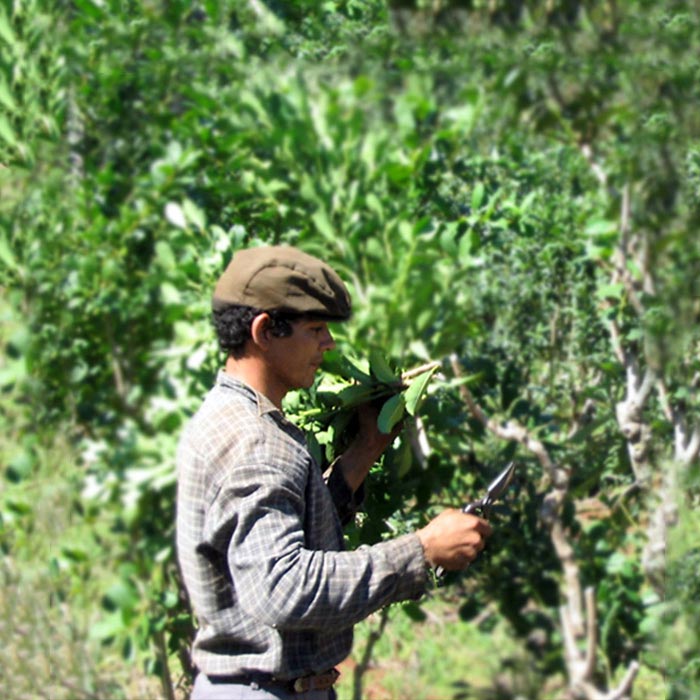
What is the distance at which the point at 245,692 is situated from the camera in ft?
4.65

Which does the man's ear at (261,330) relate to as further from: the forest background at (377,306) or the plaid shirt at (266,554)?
the forest background at (377,306)

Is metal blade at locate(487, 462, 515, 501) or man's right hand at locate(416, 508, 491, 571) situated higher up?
metal blade at locate(487, 462, 515, 501)

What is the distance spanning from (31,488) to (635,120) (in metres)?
2.14


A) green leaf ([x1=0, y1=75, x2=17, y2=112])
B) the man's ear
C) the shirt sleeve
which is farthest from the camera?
green leaf ([x1=0, y1=75, x2=17, y2=112])

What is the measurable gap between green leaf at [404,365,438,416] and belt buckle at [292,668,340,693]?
387 millimetres

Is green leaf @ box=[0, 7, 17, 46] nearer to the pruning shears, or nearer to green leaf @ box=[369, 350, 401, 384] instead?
green leaf @ box=[369, 350, 401, 384]

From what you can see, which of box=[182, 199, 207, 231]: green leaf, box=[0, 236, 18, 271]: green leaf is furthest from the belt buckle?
box=[0, 236, 18, 271]: green leaf

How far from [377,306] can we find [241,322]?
1.32 metres

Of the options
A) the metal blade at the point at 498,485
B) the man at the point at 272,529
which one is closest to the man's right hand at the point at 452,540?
the man at the point at 272,529

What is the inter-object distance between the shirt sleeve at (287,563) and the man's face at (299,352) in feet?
0.47

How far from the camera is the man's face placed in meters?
1.42

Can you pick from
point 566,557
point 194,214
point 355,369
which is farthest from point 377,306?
point 355,369

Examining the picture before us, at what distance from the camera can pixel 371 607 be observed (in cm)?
133

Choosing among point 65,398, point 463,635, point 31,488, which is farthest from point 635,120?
point 31,488
